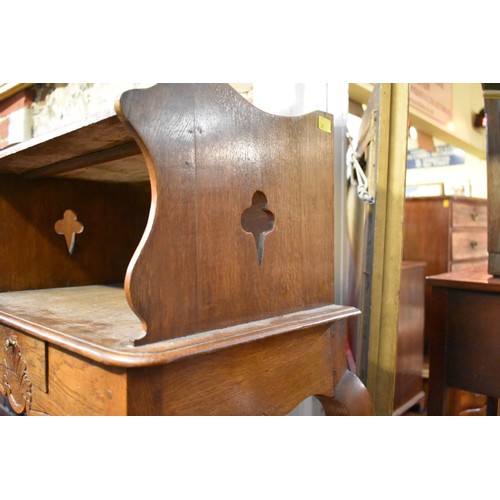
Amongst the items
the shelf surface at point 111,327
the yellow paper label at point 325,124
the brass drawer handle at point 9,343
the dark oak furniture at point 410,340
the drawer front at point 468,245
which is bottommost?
the dark oak furniture at point 410,340

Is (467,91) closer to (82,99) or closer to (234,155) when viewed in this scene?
(82,99)

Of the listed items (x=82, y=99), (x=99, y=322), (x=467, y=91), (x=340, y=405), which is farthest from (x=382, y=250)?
(x=467, y=91)

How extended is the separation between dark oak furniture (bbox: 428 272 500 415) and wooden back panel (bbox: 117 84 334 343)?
49cm

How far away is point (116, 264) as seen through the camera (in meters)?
1.47

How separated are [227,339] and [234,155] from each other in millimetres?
325

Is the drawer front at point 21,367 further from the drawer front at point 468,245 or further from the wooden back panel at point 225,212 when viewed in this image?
the drawer front at point 468,245

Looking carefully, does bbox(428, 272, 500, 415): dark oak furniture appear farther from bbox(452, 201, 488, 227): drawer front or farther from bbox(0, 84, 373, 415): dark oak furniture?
bbox(452, 201, 488, 227): drawer front

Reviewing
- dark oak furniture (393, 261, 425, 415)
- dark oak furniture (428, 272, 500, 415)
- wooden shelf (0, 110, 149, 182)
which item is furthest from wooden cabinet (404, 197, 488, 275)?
wooden shelf (0, 110, 149, 182)

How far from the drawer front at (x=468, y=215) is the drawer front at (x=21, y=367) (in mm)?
2306

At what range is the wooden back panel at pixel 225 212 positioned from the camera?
647mm

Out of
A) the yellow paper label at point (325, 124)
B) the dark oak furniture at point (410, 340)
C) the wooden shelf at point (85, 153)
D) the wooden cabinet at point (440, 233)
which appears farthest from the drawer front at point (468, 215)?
the wooden shelf at point (85, 153)

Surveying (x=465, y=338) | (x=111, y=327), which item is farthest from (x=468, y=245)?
(x=111, y=327)

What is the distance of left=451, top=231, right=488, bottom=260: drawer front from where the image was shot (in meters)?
2.49

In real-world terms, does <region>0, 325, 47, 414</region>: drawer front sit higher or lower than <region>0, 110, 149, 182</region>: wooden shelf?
lower
